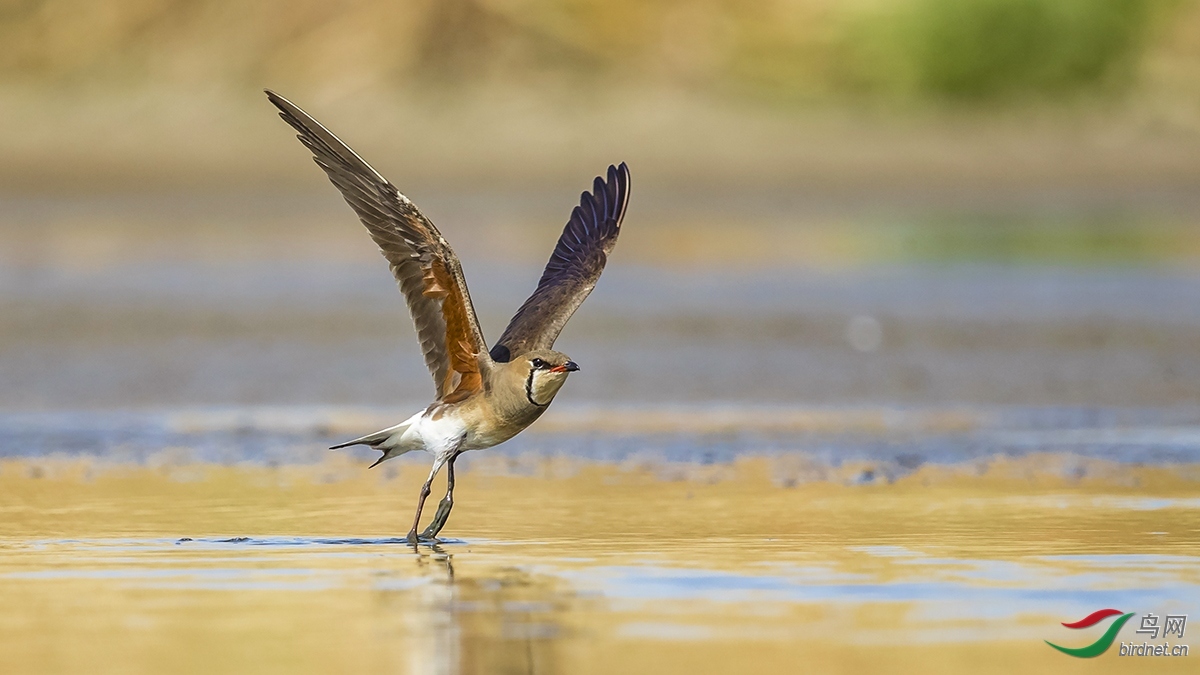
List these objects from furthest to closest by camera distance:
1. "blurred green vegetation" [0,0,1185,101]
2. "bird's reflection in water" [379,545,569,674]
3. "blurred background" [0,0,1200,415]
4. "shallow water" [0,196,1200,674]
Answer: "blurred green vegetation" [0,0,1185,101] → "blurred background" [0,0,1200,415] → "shallow water" [0,196,1200,674] → "bird's reflection in water" [379,545,569,674]

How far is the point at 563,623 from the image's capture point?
7.65 m

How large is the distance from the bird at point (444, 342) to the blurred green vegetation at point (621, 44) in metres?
22.9

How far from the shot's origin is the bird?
9531 millimetres

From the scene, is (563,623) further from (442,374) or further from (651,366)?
(651,366)

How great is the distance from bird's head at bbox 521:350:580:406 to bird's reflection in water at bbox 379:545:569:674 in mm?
936

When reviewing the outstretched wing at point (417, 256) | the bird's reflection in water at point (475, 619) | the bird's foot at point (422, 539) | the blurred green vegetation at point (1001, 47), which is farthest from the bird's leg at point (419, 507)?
the blurred green vegetation at point (1001, 47)

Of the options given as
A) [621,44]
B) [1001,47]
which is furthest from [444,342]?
[1001,47]

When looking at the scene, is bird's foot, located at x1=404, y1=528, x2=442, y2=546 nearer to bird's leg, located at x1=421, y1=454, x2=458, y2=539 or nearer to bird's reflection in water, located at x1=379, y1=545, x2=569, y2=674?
bird's leg, located at x1=421, y1=454, x2=458, y2=539

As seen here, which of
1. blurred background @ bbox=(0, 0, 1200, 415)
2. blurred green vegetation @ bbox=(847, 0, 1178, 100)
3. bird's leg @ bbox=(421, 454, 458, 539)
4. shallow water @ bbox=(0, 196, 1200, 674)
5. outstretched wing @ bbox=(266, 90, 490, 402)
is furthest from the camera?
blurred green vegetation @ bbox=(847, 0, 1178, 100)

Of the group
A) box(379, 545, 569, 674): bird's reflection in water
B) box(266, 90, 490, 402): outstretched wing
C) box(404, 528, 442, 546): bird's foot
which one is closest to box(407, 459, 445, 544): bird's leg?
box(404, 528, 442, 546): bird's foot

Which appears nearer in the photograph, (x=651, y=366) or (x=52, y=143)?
(x=651, y=366)

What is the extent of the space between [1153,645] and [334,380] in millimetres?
9064

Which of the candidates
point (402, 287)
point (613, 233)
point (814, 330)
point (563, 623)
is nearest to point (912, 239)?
point (814, 330)

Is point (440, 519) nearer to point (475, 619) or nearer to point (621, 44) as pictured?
point (475, 619)
